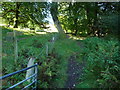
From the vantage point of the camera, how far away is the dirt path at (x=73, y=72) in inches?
116

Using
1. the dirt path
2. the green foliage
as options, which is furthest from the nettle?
the dirt path

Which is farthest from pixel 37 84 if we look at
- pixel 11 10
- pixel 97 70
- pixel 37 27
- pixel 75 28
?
pixel 11 10

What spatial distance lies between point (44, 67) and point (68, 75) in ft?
2.91

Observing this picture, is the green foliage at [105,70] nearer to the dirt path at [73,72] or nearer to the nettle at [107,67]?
the nettle at [107,67]

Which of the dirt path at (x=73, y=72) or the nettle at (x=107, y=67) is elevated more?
the nettle at (x=107, y=67)

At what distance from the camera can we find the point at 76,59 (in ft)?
14.2

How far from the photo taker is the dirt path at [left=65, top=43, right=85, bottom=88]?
2936 millimetres

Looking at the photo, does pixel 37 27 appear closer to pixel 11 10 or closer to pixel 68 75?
pixel 11 10

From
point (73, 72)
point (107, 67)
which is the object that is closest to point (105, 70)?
point (107, 67)

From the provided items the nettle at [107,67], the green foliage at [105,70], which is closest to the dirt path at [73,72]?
the green foliage at [105,70]

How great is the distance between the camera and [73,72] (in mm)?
3467

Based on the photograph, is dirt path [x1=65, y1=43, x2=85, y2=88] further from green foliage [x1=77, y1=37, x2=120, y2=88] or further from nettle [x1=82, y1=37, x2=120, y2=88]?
nettle [x1=82, y1=37, x2=120, y2=88]

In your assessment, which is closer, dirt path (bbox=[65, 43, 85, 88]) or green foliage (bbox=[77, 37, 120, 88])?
green foliage (bbox=[77, 37, 120, 88])

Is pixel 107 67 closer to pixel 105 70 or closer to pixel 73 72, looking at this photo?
pixel 105 70
